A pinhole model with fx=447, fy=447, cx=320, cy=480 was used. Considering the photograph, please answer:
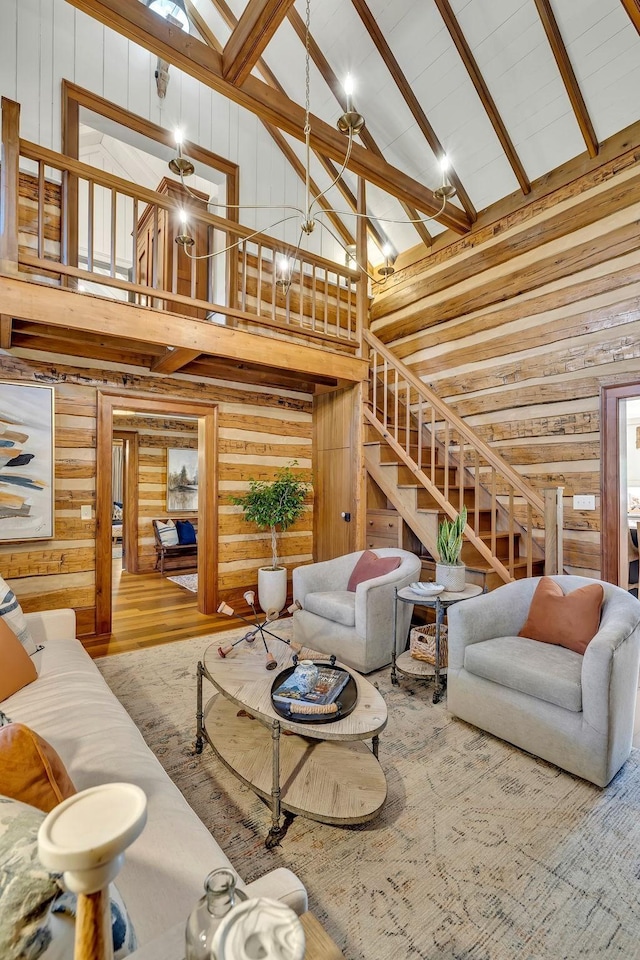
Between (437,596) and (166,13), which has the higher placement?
(166,13)

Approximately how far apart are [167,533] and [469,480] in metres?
4.60

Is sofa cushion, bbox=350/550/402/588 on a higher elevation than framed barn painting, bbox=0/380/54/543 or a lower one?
lower

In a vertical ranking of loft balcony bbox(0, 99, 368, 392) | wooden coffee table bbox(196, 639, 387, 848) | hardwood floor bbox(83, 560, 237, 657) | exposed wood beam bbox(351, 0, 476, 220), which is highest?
exposed wood beam bbox(351, 0, 476, 220)

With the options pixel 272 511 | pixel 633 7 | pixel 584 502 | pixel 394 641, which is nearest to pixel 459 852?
pixel 394 641

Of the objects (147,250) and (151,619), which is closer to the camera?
(151,619)

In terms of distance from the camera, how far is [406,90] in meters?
4.27

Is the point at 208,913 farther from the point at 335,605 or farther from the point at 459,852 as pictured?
the point at 335,605

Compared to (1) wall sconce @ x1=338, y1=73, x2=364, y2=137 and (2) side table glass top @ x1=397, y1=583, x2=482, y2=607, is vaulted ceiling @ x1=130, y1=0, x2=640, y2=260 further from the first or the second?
(2) side table glass top @ x1=397, y1=583, x2=482, y2=607

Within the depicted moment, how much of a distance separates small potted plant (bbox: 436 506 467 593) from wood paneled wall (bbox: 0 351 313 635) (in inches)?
98.2

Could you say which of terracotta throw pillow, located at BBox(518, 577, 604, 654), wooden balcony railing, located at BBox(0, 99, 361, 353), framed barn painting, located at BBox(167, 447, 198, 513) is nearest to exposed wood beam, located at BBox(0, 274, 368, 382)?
wooden balcony railing, located at BBox(0, 99, 361, 353)

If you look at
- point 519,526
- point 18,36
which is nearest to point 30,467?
point 18,36

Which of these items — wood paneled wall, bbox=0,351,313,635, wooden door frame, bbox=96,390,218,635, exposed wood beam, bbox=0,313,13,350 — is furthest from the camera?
wooden door frame, bbox=96,390,218,635

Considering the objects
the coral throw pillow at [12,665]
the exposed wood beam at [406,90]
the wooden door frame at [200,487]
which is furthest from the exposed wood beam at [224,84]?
the coral throw pillow at [12,665]

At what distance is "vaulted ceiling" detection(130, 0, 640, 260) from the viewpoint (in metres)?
3.30
